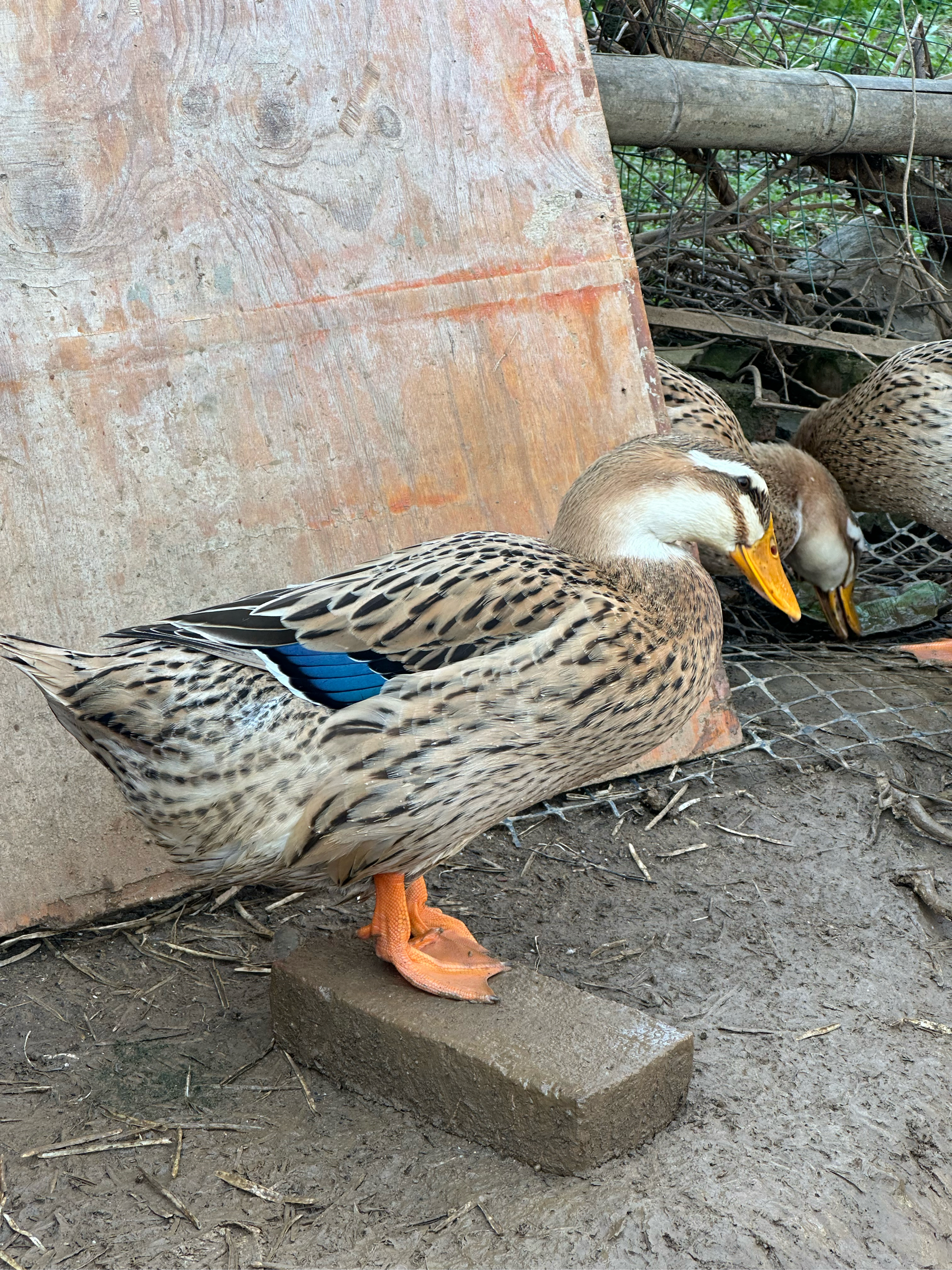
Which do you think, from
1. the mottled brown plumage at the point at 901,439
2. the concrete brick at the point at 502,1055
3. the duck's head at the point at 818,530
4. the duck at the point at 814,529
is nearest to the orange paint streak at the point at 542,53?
the duck at the point at 814,529

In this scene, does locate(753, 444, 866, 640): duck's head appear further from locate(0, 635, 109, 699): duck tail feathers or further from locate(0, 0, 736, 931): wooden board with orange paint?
locate(0, 635, 109, 699): duck tail feathers

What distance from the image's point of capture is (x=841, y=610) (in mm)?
5113

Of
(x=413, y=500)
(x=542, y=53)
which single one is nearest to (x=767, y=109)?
(x=542, y=53)

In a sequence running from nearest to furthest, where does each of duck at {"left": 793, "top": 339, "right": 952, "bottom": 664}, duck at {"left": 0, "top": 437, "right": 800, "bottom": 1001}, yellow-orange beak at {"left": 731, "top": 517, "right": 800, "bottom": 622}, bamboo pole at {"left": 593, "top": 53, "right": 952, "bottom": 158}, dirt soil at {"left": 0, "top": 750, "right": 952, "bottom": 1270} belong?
dirt soil at {"left": 0, "top": 750, "right": 952, "bottom": 1270}
duck at {"left": 0, "top": 437, "right": 800, "bottom": 1001}
yellow-orange beak at {"left": 731, "top": 517, "right": 800, "bottom": 622}
bamboo pole at {"left": 593, "top": 53, "right": 952, "bottom": 158}
duck at {"left": 793, "top": 339, "right": 952, "bottom": 664}

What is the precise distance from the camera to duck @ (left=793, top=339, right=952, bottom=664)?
477cm

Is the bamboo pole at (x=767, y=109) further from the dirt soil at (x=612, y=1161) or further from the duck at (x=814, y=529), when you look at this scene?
the dirt soil at (x=612, y=1161)

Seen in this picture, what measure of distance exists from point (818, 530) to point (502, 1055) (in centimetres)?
321

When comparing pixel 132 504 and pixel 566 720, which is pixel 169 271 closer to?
pixel 132 504

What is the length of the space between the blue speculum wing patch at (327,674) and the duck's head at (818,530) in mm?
2821

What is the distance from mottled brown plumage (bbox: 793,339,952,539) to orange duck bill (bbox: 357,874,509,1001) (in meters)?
3.07

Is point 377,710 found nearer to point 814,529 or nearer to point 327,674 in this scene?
point 327,674

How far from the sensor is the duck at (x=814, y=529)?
4887 mm

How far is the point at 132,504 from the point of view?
3188 mm

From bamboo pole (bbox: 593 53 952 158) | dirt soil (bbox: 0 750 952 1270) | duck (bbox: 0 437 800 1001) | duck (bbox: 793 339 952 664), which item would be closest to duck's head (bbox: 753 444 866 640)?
duck (bbox: 793 339 952 664)
